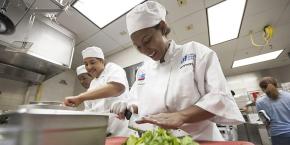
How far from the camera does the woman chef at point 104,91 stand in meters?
1.15

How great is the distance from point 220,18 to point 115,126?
2.44 m

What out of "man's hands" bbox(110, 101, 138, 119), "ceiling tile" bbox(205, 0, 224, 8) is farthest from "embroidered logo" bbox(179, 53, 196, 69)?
"ceiling tile" bbox(205, 0, 224, 8)

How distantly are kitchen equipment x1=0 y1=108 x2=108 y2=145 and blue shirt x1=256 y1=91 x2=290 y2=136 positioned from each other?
277 centimetres

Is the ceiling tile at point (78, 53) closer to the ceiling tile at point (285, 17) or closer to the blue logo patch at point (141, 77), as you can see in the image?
the blue logo patch at point (141, 77)

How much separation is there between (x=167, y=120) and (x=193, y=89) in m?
0.26

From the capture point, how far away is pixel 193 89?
2.72 ft

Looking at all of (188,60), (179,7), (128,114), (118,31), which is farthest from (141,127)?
(118,31)

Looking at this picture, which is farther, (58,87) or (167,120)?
(58,87)

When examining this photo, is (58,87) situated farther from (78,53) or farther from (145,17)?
(145,17)

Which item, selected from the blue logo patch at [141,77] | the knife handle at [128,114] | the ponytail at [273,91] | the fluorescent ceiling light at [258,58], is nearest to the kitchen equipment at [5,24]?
the blue logo patch at [141,77]

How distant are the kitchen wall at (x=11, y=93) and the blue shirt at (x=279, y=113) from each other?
12.7 ft

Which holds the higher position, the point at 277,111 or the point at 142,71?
the point at 142,71

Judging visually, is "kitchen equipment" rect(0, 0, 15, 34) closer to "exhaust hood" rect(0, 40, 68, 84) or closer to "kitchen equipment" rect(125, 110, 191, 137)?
"exhaust hood" rect(0, 40, 68, 84)

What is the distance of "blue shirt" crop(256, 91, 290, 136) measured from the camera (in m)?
2.33
